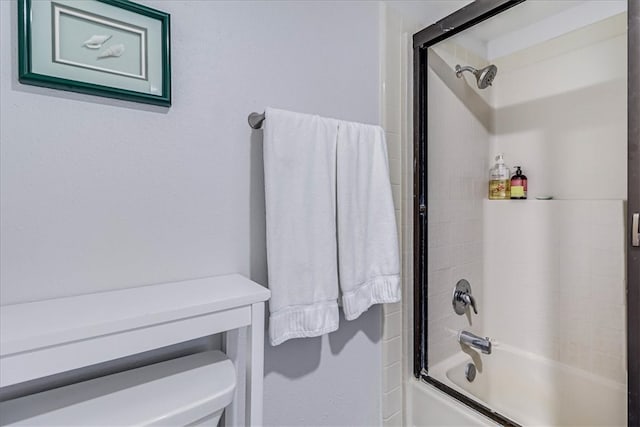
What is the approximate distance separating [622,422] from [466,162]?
1179 millimetres

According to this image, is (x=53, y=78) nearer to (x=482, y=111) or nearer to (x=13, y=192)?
(x=13, y=192)

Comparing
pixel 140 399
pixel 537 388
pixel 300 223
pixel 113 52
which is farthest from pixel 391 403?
pixel 113 52

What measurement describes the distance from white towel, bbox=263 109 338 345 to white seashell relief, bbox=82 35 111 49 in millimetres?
386

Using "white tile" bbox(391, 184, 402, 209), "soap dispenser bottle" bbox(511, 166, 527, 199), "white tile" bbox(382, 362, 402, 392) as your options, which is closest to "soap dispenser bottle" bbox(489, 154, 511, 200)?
"soap dispenser bottle" bbox(511, 166, 527, 199)

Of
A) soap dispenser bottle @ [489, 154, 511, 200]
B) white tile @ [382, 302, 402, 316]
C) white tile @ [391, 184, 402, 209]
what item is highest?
soap dispenser bottle @ [489, 154, 511, 200]

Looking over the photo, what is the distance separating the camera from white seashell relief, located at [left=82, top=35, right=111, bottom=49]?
27.9 inches

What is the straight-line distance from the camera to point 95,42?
2.34 feet

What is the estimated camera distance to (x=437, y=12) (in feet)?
4.75

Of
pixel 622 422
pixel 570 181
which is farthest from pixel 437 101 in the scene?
pixel 622 422

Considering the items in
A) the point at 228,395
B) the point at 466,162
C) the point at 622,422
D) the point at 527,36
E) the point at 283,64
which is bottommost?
Answer: the point at 622,422

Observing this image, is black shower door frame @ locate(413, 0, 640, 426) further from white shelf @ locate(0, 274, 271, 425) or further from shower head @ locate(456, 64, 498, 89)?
white shelf @ locate(0, 274, 271, 425)

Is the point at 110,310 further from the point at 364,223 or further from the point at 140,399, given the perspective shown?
the point at 364,223

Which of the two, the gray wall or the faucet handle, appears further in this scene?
the faucet handle

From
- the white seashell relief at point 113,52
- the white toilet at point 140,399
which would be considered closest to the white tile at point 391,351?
the white toilet at point 140,399
